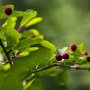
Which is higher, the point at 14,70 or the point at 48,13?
the point at 14,70

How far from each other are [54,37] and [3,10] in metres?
9.72

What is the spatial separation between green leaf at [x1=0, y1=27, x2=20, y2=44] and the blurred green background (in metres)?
8.04

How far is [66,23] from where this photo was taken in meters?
10.9

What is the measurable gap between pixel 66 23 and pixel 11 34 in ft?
32.9

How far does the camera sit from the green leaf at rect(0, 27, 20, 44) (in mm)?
889

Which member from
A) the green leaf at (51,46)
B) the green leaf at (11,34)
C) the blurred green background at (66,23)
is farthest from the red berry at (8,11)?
the blurred green background at (66,23)

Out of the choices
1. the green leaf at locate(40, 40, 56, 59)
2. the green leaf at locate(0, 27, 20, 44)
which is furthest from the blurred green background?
the green leaf at locate(0, 27, 20, 44)

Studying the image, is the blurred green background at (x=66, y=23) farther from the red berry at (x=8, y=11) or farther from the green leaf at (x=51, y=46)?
the red berry at (x=8, y=11)

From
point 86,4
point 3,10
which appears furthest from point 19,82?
point 86,4

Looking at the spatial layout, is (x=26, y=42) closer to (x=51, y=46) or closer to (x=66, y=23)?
(x=51, y=46)

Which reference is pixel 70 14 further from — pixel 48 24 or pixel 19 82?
pixel 19 82

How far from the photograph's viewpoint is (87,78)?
920 centimetres

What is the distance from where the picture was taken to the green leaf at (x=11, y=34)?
0.89 meters

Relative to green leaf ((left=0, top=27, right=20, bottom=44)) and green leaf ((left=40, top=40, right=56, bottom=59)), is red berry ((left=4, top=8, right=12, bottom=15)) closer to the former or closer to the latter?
green leaf ((left=0, top=27, right=20, bottom=44))
